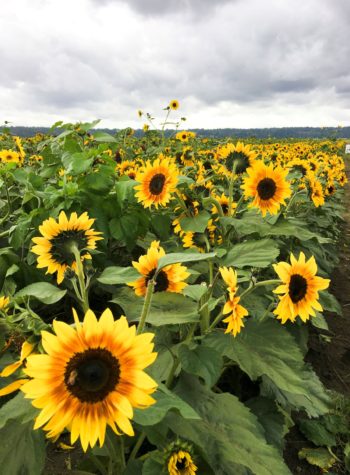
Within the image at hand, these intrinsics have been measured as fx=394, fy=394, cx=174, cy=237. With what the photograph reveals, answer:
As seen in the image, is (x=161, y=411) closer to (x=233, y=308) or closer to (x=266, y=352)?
(x=233, y=308)

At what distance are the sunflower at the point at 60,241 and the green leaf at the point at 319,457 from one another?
5.98 feet

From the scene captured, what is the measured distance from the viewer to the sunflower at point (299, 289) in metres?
1.53

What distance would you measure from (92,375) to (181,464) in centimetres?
60

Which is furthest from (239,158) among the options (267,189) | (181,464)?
(181,464)

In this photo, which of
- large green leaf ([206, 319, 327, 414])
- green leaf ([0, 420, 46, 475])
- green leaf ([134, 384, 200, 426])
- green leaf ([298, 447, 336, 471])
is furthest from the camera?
green leaf ([298, 447, 336, 471])

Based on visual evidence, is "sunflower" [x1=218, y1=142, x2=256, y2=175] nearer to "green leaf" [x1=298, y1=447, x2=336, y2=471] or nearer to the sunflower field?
the sunflower field

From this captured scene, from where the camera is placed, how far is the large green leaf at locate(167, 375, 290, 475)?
1.27 meters

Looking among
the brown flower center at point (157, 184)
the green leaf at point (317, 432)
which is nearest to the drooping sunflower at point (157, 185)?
the brown flower center at point (157, 184)

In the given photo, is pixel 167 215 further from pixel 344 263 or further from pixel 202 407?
pixel 344 263

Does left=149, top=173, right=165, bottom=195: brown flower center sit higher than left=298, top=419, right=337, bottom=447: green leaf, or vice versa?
left=149, top=173, right=165, bottom=195: brown flower center

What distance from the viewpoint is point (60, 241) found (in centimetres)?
164

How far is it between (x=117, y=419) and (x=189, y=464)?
0.53 metres

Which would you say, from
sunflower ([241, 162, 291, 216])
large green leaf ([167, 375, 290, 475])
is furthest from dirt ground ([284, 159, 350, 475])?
sunflower ([241, 162, 291, 216])

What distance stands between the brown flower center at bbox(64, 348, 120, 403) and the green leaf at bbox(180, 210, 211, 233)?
4.64ft
